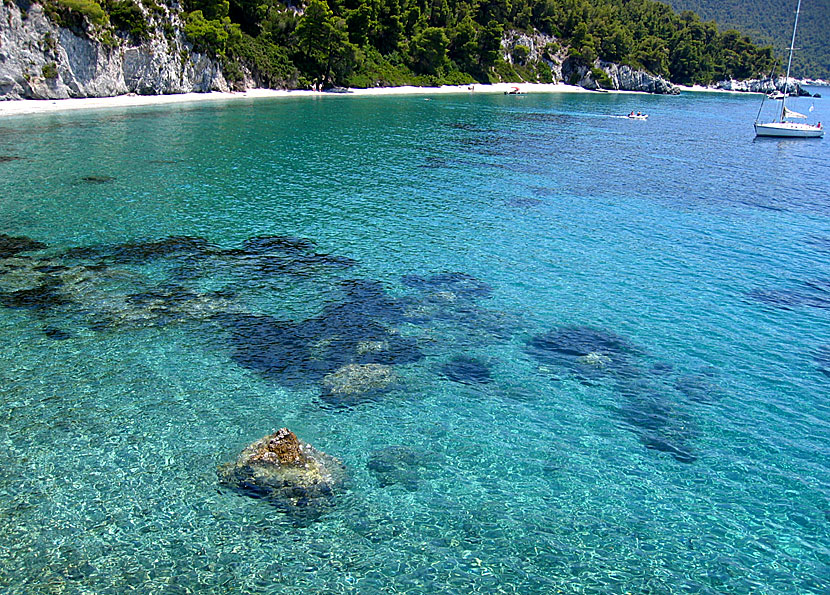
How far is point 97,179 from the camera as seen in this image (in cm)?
4409

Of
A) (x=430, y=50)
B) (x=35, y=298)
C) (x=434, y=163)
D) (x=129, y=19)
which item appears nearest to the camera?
(x=35, y=298)

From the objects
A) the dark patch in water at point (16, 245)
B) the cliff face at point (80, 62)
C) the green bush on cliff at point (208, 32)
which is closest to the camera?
the dark patch in water at point (16, 245)

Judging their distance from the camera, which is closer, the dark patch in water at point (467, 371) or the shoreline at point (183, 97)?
the dark patch in water at point (467, 371)

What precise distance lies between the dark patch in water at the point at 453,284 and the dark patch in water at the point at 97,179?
1136 inches

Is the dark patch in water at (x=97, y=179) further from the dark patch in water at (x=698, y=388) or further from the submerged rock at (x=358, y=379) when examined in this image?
the dark patch in water at (x=698, y=388)

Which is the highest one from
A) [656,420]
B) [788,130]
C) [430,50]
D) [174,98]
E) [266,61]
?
[430,50]

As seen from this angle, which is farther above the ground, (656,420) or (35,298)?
(35,298)

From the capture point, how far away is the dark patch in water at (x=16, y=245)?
2908cm

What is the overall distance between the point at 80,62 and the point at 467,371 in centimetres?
8963

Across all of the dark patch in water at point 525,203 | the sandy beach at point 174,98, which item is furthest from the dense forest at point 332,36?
the dark patch in water at point 525,203

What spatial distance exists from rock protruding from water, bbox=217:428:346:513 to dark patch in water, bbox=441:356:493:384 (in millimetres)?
6023

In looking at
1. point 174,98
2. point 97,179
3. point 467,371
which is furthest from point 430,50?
point 467,371

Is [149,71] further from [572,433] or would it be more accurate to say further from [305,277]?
[572,433]

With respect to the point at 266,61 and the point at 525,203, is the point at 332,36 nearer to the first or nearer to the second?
Result: the point at 266,61
